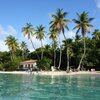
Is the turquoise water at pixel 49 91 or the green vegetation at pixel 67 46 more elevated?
the green vegetation at pixel 67 46

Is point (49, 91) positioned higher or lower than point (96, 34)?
lower

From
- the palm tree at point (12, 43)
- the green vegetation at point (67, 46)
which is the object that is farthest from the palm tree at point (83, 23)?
the palm tree at point (12, 43)

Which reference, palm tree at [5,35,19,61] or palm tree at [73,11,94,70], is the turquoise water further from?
palm tree at [5,35,19,61]

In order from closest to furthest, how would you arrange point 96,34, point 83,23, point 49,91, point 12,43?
point 49,91, point 83,23, point 96,34, point 12,43

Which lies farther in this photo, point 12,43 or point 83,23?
point 12,43

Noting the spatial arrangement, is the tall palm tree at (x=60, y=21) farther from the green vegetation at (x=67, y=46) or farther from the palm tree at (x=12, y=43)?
the palm tree at (x=12, y=43)

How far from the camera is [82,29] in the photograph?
70938 millimetres

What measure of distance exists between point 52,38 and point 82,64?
15.2 m

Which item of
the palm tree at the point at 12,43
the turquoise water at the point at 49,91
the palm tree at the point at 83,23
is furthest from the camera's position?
the palm tree at the point at 12,43

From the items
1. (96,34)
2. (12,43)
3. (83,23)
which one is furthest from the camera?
(12,43)

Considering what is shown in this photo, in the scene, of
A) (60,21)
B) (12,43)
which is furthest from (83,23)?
(12,43)

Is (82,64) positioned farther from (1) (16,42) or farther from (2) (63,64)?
(1) (16,42)

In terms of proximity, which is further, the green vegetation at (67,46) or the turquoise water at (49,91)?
the green vegetation at (67,46)

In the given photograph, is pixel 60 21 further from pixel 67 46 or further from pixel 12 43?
pixel 12 43
